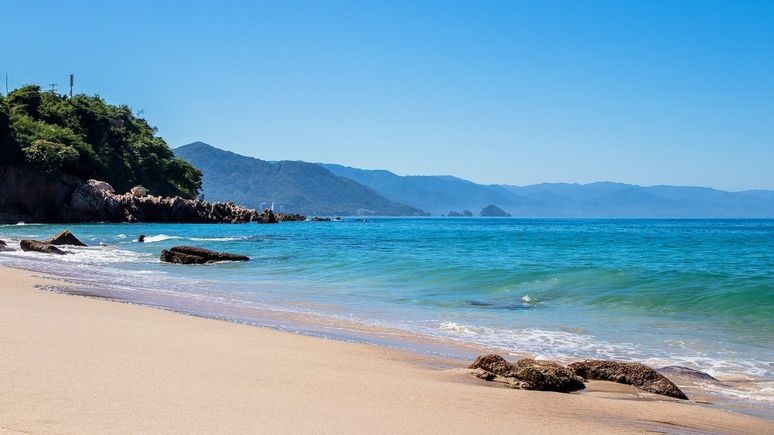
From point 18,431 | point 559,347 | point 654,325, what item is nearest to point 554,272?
point 654,325

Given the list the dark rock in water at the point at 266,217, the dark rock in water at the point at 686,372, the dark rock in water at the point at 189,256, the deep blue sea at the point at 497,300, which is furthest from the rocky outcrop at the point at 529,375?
the dark rock in water at the point at 266,217

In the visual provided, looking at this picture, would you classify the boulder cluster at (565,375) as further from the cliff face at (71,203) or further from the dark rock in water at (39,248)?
the cliff face at (71,203)

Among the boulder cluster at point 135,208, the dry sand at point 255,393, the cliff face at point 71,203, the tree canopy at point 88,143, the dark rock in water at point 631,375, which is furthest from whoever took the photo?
→ the boulder cluster at point 135,208

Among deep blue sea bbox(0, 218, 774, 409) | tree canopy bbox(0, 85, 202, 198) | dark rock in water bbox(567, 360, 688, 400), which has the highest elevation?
tree canopy bbox(0, 85, 202, 198)

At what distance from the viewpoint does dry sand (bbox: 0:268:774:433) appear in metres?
4.11

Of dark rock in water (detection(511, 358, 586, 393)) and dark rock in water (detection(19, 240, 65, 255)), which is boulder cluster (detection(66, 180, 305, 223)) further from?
dark rock in water (detection(511, 358, 586, 393))

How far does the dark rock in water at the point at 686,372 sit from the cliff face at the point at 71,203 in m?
69.3

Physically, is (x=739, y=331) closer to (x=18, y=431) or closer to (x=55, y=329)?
(x=55, y=329)

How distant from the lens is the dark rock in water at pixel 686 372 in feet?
25.5

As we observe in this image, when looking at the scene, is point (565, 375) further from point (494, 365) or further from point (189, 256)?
point (189, 256)

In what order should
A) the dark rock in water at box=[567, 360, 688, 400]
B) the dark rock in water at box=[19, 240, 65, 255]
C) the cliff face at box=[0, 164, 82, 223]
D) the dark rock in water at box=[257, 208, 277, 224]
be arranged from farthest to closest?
1. the dark rock in water at box=[257, 208, 277, 224]
2. the cliff face at box=[0, 164, 82, 223]
3. the dark rock in water at box=[19, 240, 65, 255]
4. the dark rock in water at box=[567, 360, 688, 400]

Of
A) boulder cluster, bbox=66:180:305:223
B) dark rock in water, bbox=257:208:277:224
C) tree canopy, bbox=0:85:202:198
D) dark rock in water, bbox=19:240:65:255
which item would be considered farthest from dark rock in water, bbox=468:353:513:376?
dark rock in water, bbox=257:208:277:224

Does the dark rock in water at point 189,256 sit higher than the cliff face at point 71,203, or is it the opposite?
the cliff face at point 71,203

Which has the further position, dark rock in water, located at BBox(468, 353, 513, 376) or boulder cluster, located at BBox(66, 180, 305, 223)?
boulder cluster, located at BBox(66, 180, 305, 223)
